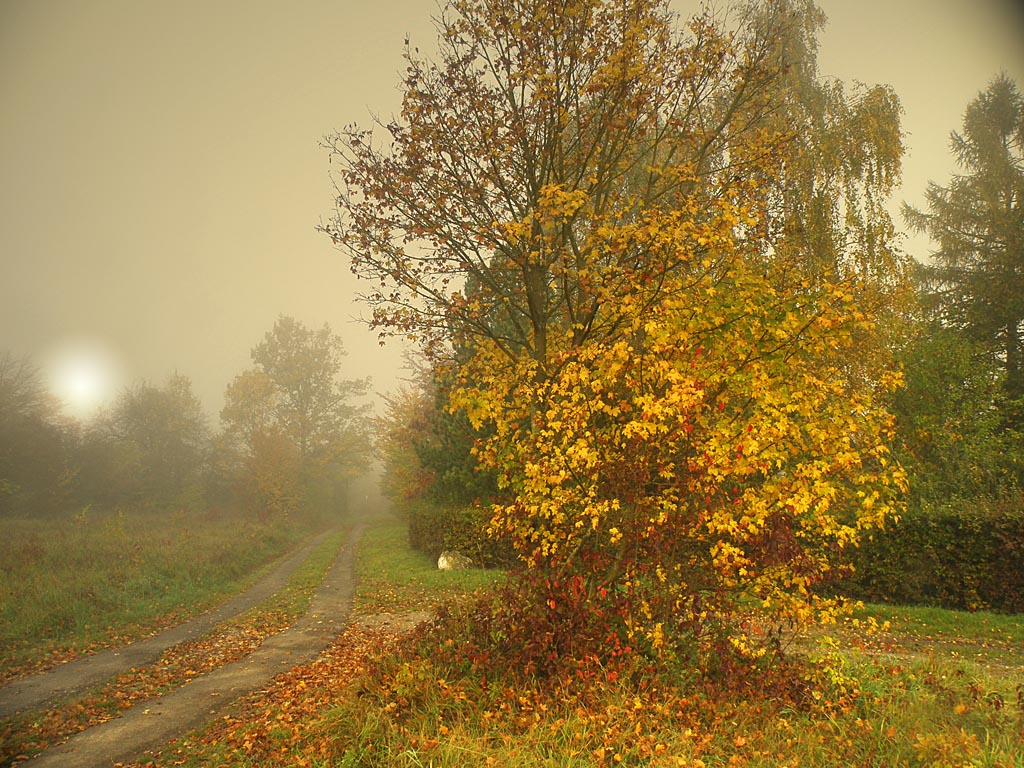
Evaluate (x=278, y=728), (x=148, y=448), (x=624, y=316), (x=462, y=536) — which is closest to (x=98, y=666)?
(x=278, y=728)

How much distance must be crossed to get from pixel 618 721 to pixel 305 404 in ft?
159

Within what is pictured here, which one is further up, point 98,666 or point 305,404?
point 305,404

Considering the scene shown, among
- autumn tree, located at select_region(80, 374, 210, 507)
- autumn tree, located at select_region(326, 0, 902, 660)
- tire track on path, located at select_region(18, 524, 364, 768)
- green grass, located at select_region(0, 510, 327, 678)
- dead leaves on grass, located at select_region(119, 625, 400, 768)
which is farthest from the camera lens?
autumn tree, located at select_region(80, 374, 210, 507)

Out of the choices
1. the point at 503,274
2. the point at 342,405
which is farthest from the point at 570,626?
the point at 342,405

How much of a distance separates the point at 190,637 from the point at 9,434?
75.5 feet

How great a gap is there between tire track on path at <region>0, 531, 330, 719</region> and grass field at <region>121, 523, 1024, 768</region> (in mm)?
3331

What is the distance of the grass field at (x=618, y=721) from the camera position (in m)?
4.16

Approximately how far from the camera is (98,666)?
8836mm

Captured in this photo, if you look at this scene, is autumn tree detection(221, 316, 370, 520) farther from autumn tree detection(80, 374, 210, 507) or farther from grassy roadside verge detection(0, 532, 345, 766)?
grassy roadside verge detection(0, 532, 345, 766)

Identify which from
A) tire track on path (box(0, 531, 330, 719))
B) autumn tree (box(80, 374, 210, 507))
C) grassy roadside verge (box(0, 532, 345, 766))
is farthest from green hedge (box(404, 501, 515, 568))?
autumn tree (box(80, 374, 210, 507))

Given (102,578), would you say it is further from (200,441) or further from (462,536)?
(200,441)

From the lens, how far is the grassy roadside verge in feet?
19.4

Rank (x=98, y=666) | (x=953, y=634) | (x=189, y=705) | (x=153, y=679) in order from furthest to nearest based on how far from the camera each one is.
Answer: (x=953, y=634) → (x=98, y=666) → (x=153, y=679) → (x=189, y=705)

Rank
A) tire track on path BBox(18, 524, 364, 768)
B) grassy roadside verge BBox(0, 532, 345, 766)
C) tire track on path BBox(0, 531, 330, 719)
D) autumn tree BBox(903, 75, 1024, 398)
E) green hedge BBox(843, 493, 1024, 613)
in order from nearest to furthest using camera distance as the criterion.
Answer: tire track on path BBox(18, 524, 364, 768)
grassy roadside verge BBox(0, 532, 345, 766)
tire track on path BBox(0, 531, 330, 719)
green hedge BBox(843, 493, 1024, 613)
autumn tree BBox(903, 75, 1024, 398)
